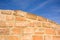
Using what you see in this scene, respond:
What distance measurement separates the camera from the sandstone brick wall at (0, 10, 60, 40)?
3232 mm

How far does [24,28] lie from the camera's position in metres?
3.30

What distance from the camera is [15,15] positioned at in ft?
11.7

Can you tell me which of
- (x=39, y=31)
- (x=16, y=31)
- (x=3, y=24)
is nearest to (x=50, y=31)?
(x=39, y=31)

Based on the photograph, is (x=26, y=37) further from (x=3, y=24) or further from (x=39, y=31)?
(x=3, y=24)

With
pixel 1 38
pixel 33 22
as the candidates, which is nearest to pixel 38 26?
pixel 33 22

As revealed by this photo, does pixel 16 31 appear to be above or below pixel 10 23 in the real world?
below

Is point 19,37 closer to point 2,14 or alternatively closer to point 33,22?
A: point 33,22

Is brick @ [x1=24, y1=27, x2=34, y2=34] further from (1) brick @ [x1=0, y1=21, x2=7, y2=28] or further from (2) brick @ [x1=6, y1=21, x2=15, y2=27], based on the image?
(1) brick @ [x1=0, y1=21, x2=7, y2=28]

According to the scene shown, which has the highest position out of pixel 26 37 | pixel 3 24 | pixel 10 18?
pixel 10 18

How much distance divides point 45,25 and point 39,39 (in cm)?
40

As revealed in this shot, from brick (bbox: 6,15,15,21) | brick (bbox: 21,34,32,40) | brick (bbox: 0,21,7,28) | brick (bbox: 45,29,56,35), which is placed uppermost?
brick (bbox: 6,15,15,21)

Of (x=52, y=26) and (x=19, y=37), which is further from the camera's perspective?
(x=52, y=26)

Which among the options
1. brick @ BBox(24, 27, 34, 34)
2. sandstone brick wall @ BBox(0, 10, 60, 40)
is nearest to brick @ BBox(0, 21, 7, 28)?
sandstone brick wall @ BBox(0, 10, 60, 40)

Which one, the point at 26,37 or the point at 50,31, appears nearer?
the point at 26,37
